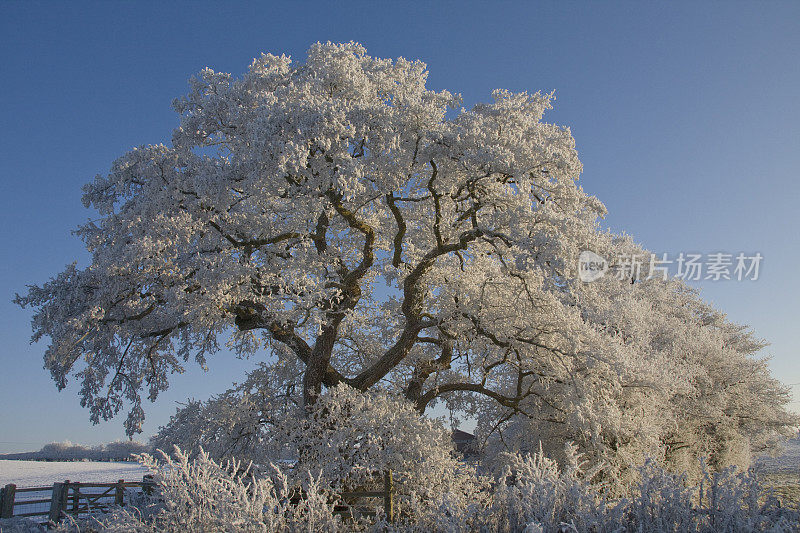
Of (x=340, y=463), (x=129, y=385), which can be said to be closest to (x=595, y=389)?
(x=340, y=463)

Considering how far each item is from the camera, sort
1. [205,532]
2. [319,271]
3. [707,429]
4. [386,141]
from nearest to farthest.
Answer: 1. [205,532]
2. [386,141]
3. [319,271]
4. [707,429]

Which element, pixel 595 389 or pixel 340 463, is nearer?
pixel 340 463

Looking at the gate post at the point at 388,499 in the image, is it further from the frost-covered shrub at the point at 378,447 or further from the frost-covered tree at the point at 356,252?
the frost-covered tree at the point at 356,252

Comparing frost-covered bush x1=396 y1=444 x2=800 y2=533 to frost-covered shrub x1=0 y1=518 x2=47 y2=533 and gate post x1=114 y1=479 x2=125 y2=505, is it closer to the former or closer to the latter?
frost-covered shrub x1=0 y1=518 x2=47 y2=533

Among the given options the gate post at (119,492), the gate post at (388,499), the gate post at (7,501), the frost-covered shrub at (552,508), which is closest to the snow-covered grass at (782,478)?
the frost-covered shrub at (552,508)

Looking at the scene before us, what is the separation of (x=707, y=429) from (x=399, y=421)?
815 inches

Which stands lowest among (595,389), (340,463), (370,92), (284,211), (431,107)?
(340,463)

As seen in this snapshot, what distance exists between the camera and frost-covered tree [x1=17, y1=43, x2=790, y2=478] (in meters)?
12.5

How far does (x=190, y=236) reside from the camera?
45.9 ft

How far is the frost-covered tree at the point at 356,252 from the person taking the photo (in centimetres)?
1246

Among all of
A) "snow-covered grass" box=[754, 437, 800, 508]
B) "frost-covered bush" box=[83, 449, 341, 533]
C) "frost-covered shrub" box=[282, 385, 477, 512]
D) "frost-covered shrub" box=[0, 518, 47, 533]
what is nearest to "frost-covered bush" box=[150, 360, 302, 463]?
"frost-covered shrub" box=[282, 385, 477, 512]

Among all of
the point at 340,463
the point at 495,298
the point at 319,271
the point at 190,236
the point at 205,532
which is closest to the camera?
the point at 205,532

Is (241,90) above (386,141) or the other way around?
above

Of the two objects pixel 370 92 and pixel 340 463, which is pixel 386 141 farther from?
pixel 340 463
